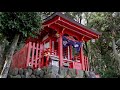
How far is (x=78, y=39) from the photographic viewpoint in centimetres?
992

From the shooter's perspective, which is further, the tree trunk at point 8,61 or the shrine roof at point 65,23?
the shrine roof at point 65,23

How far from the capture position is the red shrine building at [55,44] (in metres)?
8.03

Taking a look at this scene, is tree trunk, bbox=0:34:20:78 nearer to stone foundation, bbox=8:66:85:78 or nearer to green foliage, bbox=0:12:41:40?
green foliage, bbox=0:12:41:40

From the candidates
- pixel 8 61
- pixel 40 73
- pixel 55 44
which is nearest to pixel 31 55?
pixel 40 73

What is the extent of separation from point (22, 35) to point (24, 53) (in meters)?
1.54

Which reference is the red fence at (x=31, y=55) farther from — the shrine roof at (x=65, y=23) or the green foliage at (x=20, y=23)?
the shrine roof at (x=65, y=23)

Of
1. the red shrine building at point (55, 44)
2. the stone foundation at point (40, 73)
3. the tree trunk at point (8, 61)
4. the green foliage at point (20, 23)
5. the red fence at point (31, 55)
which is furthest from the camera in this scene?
the red shrine building at point (55, 44)

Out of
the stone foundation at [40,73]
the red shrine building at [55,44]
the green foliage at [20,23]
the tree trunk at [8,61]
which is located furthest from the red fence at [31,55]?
the tree trunk at [8,61]

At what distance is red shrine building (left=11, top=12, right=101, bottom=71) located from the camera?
8.03 meters

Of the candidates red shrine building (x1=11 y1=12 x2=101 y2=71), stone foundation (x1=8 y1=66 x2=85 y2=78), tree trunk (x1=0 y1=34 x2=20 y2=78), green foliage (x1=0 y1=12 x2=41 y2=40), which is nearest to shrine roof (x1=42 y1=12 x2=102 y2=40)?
red shrine building (x1=11 y1=12 x2=101 y2=71)

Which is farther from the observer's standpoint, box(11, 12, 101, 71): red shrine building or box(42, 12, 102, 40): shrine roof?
box(11, 12, 101, 71): red shrine building

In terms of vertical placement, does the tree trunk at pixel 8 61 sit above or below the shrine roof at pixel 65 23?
below

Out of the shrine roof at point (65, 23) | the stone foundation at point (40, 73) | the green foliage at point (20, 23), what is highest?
the shrine roof at point (65, 23)
